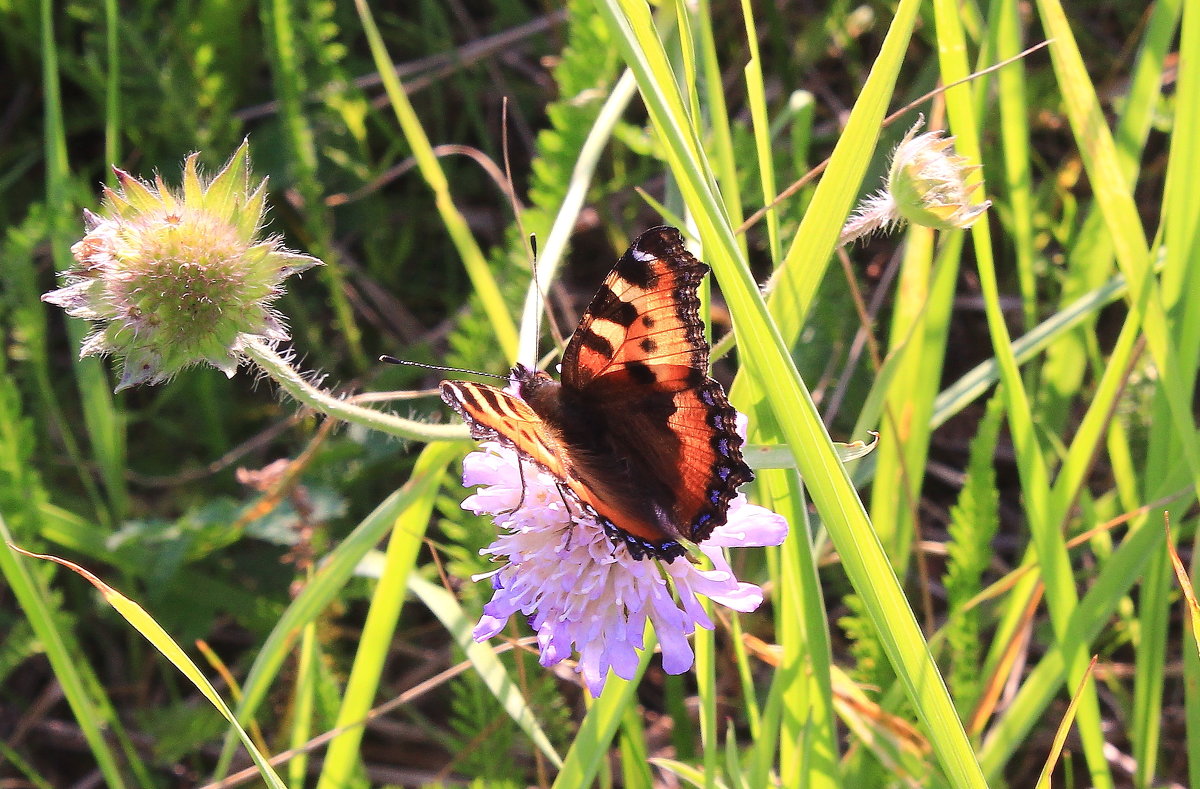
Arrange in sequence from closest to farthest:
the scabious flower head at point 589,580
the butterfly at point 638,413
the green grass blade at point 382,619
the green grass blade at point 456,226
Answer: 1. the butterfly at point 638,413
2. the scabious flower head at point 589,580
3. the green grass blade at point 382,619
4. the green grass blade at point 456,226

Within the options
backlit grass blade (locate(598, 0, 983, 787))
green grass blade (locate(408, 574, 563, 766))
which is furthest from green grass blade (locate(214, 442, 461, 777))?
backlit grass blade (locate(598, 0, 983, 787))

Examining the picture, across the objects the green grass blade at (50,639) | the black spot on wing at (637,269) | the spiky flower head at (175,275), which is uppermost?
the spiky flower head at (175,275)

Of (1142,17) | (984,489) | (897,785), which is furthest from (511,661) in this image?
(1142,17)

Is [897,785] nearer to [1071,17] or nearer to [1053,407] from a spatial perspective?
[1053,407]

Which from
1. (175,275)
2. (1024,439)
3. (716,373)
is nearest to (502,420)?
(175,275)

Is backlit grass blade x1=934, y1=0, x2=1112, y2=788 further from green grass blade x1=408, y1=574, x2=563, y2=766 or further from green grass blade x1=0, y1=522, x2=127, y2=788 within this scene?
green grass blade x1=0, y1=522, x2=127, y2=788

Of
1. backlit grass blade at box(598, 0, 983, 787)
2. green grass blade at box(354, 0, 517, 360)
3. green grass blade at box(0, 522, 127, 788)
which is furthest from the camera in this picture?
green grass blade at box(354, 0, 517, 360)

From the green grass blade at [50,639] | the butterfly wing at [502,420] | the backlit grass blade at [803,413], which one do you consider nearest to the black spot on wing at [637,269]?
the backlit grass blade at [803,413]

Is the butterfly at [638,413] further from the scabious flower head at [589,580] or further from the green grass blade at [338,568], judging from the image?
the green grass blade at [338,568]
